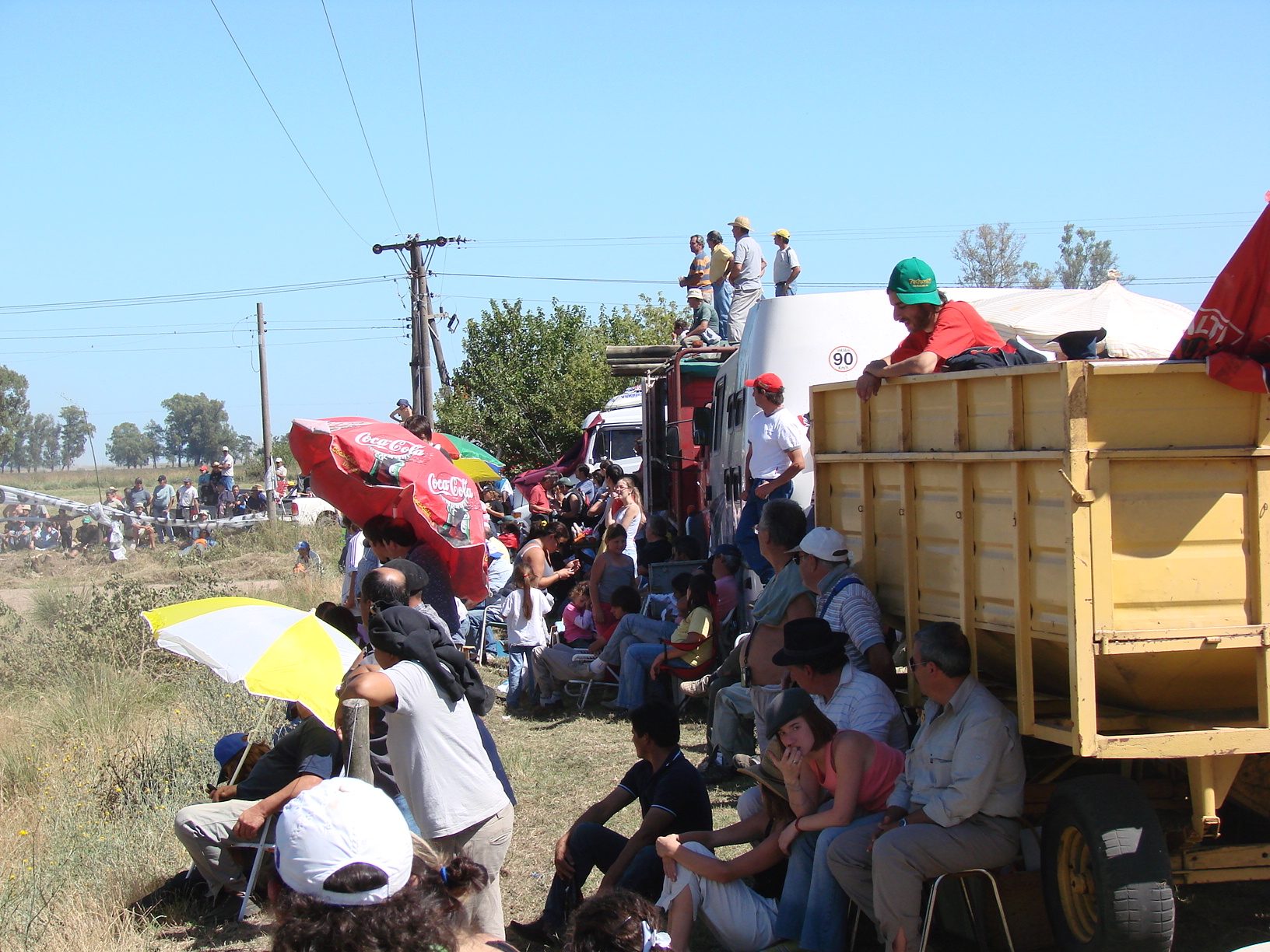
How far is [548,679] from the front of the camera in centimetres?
966

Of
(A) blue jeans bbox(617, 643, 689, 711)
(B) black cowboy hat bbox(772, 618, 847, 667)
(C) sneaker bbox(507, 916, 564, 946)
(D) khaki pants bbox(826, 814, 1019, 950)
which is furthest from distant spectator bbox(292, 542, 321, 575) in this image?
(D) khaki pants bbox(826, 814, 1019, 950)

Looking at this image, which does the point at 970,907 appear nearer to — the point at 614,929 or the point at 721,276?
the point at 614,929

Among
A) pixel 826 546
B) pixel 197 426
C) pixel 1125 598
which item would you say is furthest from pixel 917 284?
pixel 197 426

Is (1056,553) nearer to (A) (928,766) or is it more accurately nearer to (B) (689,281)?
(A) (928,766)

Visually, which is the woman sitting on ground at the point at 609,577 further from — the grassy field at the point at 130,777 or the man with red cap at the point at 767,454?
the man with red cap at the point at 767,454

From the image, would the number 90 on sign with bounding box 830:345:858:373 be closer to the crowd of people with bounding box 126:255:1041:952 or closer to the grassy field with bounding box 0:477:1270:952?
the crowd of people with bounding box 126:255:1041:952

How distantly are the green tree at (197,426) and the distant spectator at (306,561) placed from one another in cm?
6403

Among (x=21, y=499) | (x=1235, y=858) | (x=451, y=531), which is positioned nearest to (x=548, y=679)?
(x=451, y=531)

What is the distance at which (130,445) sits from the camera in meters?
72.1

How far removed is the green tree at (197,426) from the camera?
8275cm

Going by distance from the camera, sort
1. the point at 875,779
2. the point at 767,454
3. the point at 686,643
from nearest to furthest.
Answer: the point at 875,779, the point at 767,454, the point at 686,643

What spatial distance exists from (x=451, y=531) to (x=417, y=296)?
2558 centimetres

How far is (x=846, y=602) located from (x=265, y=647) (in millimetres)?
2719

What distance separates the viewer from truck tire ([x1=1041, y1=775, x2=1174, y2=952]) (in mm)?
3607
